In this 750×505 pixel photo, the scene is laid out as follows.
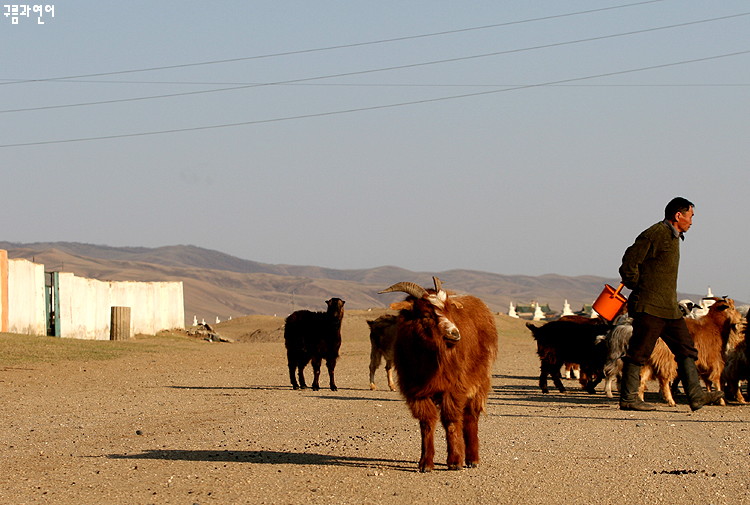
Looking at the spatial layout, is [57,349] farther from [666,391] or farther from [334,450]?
[334,450]

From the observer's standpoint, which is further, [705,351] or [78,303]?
[78,303]

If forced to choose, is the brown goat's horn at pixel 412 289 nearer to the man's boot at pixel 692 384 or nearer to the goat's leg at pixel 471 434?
the goat's leg at pixel 471 434

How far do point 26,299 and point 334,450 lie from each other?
85.4 ft

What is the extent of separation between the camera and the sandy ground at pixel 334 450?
8180 mm

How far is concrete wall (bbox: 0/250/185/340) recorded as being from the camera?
1308 inches

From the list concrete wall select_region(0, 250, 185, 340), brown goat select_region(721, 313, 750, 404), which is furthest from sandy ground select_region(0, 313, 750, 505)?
concrete wall select_region(0, 250, 185, 340)

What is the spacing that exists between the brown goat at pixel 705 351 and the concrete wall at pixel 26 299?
22.9 metres

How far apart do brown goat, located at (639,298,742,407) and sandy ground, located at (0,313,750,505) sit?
2.06 ft

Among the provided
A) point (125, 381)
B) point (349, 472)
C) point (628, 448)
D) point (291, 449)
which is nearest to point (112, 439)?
point (291, 449)

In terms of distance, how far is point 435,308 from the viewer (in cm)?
919

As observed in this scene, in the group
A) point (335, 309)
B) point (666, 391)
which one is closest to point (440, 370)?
point (666, 391)

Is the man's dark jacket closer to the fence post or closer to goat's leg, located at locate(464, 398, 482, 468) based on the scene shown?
goat's leg, located at locate(464, 398, 482, 468)

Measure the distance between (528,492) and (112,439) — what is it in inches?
228

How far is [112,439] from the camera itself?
12.1 metres
